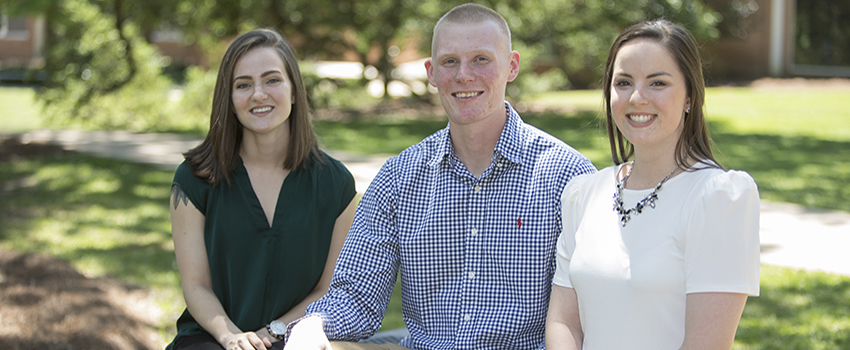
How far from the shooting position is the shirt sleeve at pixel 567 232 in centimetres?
238

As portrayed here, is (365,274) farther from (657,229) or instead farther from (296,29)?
(296,29)

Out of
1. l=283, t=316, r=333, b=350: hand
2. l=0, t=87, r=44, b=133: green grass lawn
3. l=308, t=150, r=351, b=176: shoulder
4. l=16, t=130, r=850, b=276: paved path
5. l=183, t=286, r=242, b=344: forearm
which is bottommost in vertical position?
l=16, t=130, r=850, b=276: paved path

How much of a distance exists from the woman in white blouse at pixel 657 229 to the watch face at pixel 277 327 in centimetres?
106

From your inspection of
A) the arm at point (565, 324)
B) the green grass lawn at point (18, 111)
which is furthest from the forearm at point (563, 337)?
the green grass lawn at point (18, 111)

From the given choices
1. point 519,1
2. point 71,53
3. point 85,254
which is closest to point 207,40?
point 71,53

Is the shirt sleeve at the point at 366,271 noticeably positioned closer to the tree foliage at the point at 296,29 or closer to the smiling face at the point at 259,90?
the smiling face at the point at 259,90

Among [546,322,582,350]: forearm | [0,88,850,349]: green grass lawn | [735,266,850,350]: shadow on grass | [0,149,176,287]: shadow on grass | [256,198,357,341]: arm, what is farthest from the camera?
[0,149,176,287]: shadow on grass

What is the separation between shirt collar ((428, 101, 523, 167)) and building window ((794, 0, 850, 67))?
2461cm

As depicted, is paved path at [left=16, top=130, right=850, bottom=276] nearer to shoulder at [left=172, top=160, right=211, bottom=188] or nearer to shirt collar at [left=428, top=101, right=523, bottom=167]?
shirt collar at [left=428, top=101, right=523, bottom=167]

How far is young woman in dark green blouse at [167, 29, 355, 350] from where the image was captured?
3.00m

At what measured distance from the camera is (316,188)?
3109mm

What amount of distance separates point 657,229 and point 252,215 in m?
1.64

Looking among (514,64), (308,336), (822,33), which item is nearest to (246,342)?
(308,336)

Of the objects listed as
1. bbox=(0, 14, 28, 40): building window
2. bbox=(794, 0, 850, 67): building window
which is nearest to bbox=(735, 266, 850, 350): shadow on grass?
bbox=(794, 0, 850, 67): building window
